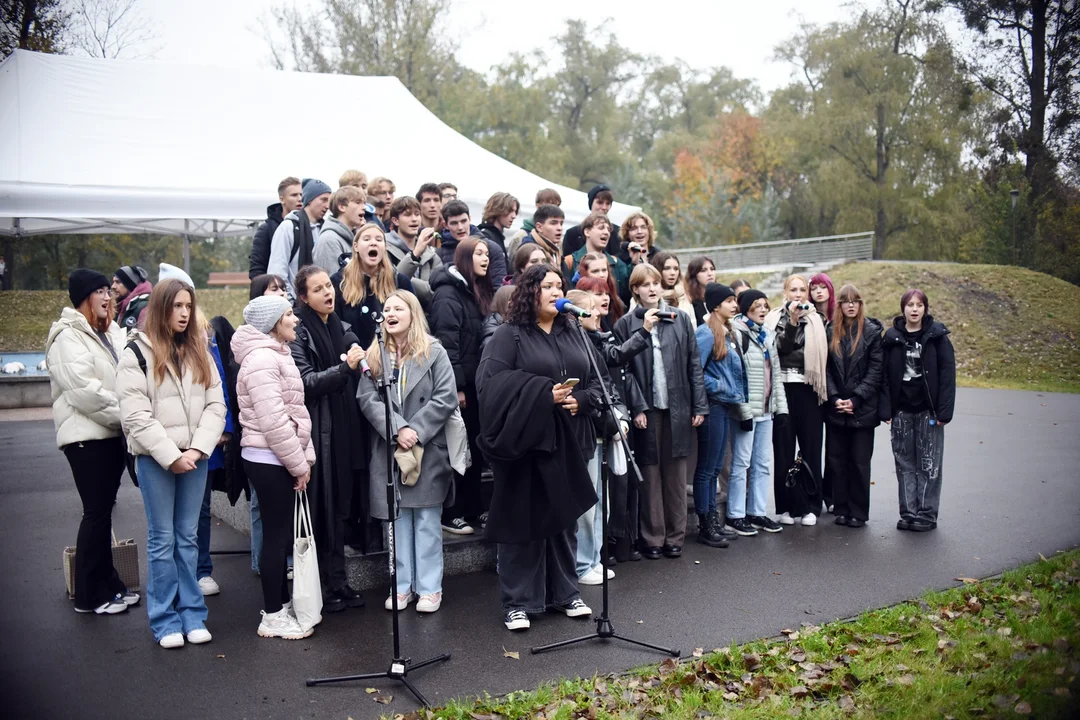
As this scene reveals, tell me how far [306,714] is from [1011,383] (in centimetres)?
1938

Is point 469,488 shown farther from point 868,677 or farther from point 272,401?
point 868,677

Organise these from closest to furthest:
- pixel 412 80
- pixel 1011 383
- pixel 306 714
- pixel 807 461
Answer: pixel 306 714 < pixel 807 461 < pixel 1011 383 < pixel 412 80

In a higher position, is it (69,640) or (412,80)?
(412,80)

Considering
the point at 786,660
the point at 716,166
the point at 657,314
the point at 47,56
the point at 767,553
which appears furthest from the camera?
the point at 716,166

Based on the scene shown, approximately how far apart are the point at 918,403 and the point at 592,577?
12.0 ft

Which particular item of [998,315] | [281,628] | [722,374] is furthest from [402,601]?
[998,315]

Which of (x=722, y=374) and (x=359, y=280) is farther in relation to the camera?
(x=722, y=374)

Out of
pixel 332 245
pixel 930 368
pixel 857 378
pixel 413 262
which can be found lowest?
pixel 857 378

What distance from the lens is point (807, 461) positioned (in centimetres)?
805

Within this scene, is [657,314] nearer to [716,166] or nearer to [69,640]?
[69,640]

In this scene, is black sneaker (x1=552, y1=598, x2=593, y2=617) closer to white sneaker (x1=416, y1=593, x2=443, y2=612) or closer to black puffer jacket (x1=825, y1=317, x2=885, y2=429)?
white sneaker (x1=416, y1=593, x2=443, y2=612)

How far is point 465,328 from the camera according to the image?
656 centimetres

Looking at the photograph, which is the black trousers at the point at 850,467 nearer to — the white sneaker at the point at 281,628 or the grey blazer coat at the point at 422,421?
the grey blazer coat at the point at 422,421

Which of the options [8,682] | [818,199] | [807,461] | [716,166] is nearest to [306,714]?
[8,682]
